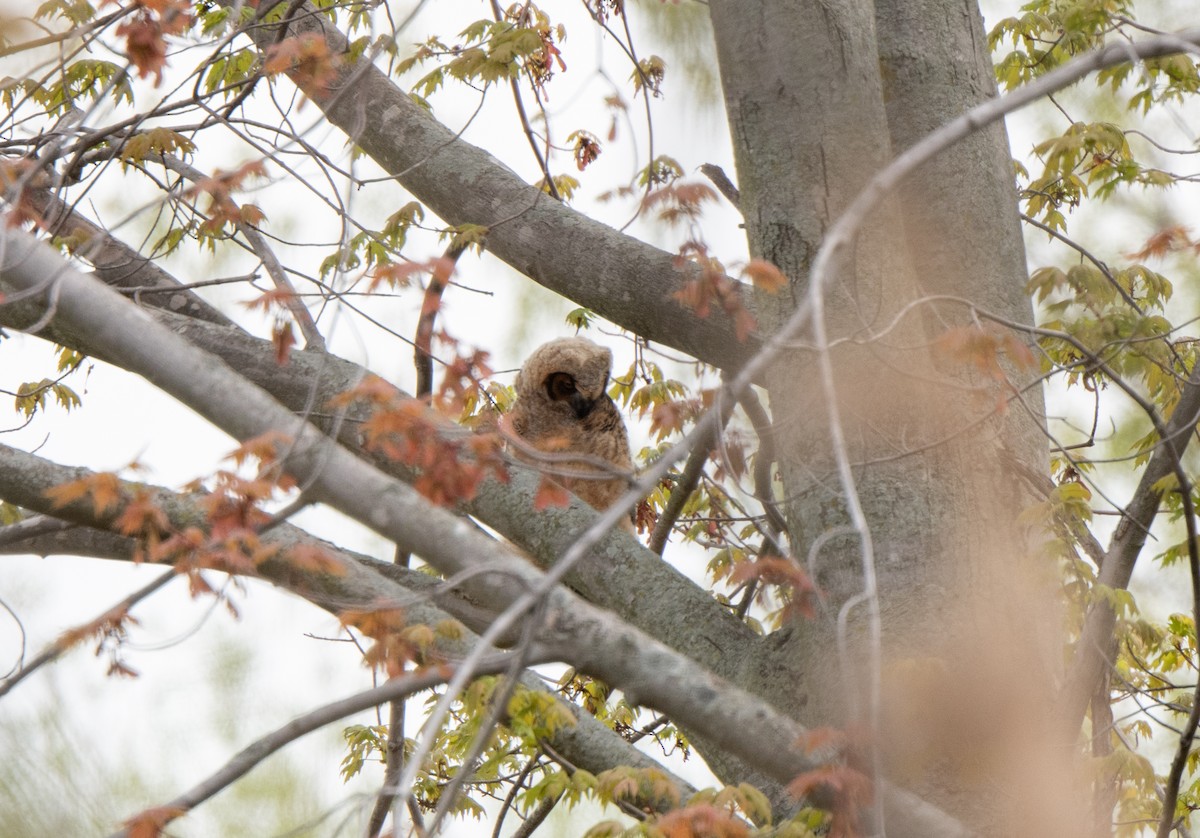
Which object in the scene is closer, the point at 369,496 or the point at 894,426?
the point at 369,496

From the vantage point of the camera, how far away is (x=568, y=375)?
521 centimetres

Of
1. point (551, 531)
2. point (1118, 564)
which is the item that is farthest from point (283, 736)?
point (1118, 564)

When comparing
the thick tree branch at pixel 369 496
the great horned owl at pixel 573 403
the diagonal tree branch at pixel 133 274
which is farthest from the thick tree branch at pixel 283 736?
the great horned owl at pixel 573 403

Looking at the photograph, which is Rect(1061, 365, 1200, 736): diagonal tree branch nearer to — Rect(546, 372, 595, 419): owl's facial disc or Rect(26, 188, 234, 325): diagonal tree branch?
Rect(26, 188, 234, 325): diagonal tree branch

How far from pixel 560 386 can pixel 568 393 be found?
0.17 feet

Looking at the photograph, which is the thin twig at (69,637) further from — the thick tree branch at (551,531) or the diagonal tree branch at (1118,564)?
the diagonal tree branch at (1118,564)

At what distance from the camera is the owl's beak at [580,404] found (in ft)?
17.0

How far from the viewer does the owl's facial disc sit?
17.1ft

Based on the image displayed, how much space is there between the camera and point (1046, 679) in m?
2.67

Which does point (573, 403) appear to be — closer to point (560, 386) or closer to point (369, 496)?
point (560, 386)

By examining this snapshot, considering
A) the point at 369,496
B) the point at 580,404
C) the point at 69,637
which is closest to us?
the point at 369,496

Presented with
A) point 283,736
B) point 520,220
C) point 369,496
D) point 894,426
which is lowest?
point 283,736

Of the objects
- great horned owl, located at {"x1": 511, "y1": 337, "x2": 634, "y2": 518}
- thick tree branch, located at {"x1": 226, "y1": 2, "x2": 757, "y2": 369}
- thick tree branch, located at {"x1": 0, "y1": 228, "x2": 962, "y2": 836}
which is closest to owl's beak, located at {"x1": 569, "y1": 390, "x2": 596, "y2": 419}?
great horned owl, located at {"x1": 511, "y1": 337, "x2": 634, "y2": 518}

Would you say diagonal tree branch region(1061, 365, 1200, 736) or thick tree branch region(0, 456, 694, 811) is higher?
diagonal tree branch region(1061, 365, 1200, 736)
